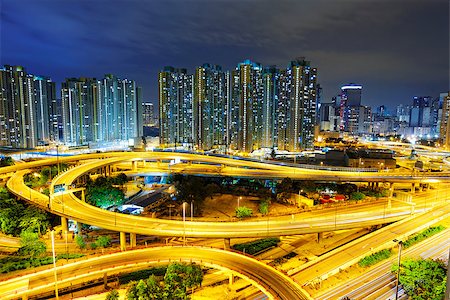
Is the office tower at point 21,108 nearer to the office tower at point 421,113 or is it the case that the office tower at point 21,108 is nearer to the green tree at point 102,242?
the green tree at point 102,242

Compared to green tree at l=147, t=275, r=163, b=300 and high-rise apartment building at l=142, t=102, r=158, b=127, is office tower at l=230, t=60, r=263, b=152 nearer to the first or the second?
green tree at l=147, t=275, r=163, b=300

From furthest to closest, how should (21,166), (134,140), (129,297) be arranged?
(134,140) → (21,166) → (129,297)

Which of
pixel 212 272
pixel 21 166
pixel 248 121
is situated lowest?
pixel 212 272

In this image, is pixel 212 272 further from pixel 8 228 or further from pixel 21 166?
pixel 21 166

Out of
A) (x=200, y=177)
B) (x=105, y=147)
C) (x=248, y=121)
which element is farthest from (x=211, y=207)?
(x=105, y=147)

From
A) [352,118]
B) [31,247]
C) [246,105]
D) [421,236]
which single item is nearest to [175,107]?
[246,105]

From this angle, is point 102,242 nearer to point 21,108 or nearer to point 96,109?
point 21,108

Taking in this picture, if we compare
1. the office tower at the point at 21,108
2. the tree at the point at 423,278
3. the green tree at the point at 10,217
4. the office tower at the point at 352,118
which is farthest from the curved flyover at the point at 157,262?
the office tower at the point at 352,118
